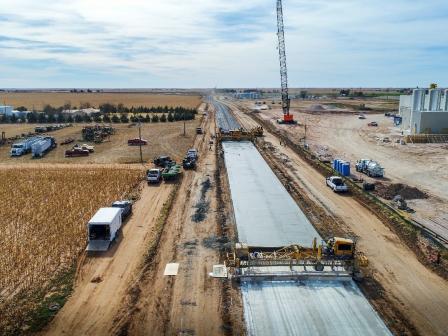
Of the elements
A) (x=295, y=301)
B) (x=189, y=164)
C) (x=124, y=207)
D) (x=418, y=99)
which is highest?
(x=418, y=99)

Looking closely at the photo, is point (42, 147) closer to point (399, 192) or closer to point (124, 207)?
point (124, 207)

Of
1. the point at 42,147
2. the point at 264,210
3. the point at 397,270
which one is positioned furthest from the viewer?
the point at 42,147

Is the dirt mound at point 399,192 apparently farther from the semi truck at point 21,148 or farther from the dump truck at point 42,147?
the semi truck at point 21,148

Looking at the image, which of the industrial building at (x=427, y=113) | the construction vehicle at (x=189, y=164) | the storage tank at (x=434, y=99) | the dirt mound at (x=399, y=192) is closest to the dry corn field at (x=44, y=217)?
the construction vehicle at (x=189, y=164)

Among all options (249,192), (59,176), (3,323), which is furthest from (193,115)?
(3,323)

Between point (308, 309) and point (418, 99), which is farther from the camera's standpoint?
point (418, 99)

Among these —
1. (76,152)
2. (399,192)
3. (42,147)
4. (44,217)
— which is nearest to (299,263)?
(44,217)
